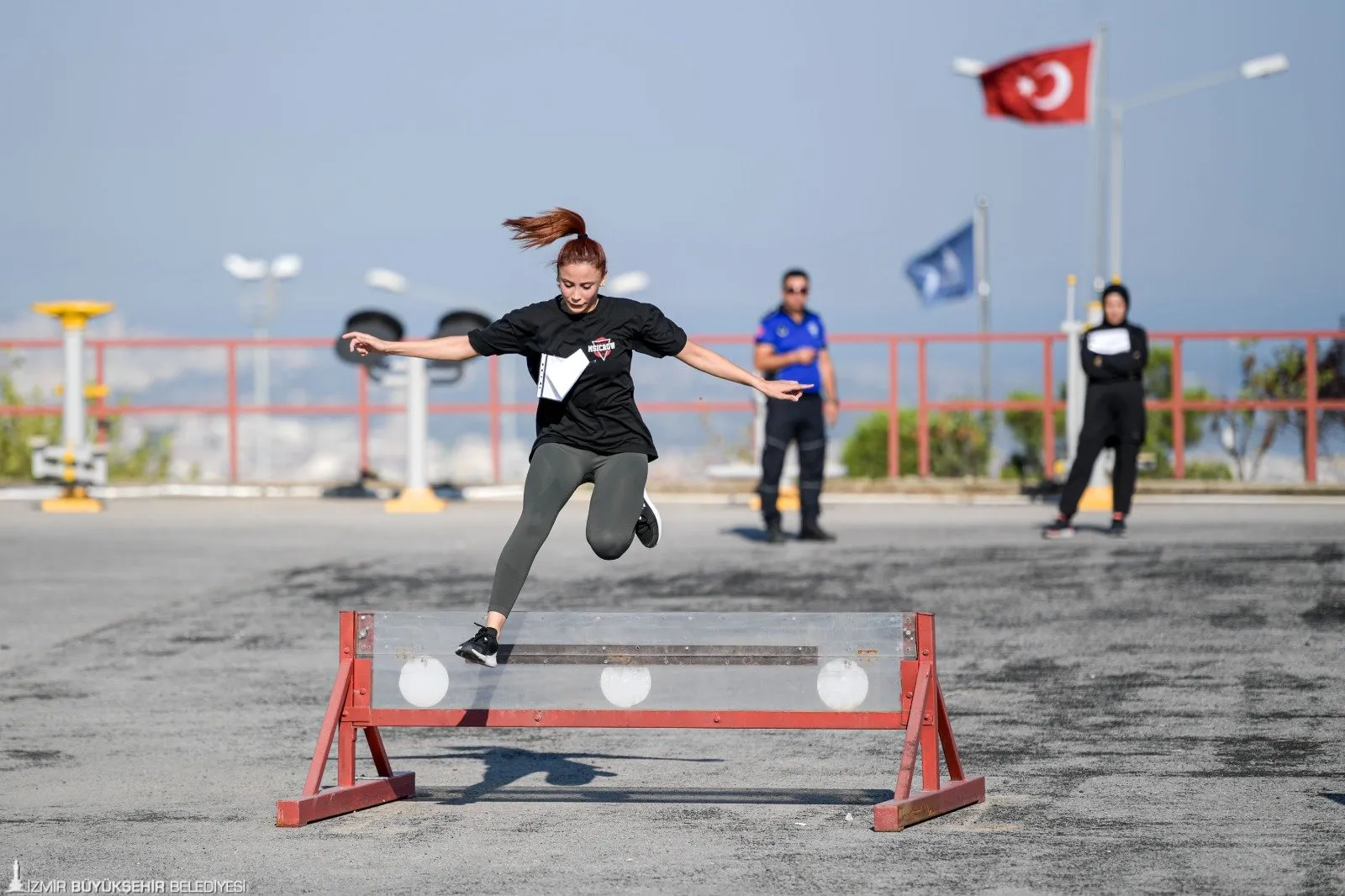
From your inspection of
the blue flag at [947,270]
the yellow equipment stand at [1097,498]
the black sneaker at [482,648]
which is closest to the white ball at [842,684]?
the black sneaker at [482,648]

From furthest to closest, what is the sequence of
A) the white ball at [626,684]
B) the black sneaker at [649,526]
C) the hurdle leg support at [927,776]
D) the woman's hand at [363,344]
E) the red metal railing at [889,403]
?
the red metal railing at [889,403] < the black sneaker at [649,526] < the white ball at [626,684] < the woman's hand at [363,344] < the hurdle leg support at [927,776]

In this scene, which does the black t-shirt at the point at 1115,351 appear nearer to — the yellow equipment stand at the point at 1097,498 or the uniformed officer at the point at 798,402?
the uniformed officer at the point at 798,402

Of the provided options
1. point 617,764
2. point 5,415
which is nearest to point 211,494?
point 5,415

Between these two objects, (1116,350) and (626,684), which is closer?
(626,684)

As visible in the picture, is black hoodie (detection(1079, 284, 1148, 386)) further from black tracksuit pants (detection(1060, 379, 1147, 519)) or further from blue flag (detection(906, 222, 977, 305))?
blue flag (detection(906, 222, 977, 305))

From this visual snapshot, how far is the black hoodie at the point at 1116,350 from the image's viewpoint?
15.6 m

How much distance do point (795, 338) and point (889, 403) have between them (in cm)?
974

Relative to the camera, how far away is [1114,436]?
1580 cm

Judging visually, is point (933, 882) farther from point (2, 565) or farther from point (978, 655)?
point (2, 565)

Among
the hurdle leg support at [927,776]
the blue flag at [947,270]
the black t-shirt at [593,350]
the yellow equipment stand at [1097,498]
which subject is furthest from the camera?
the blue flag at [947,270]

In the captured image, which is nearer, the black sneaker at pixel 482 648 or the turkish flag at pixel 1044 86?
the black sneaker at pixel 482 648

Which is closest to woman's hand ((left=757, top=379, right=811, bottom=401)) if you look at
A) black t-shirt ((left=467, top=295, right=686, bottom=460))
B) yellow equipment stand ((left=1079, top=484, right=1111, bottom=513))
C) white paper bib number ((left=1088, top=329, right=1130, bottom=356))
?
black t-shirt ((left=467, top=295, right=686, bottom=460))

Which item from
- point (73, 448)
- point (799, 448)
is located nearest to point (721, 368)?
point (799, 448)

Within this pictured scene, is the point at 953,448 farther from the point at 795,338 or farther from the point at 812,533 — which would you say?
the point at 795,338
